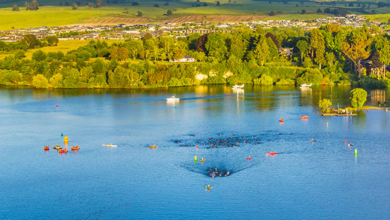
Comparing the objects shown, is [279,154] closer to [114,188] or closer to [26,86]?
[114,188]

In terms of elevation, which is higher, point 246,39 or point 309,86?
point 246,39

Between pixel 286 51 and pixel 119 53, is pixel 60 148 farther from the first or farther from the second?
pixel 286 51

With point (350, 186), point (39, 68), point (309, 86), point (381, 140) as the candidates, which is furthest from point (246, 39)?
point (350, 186)

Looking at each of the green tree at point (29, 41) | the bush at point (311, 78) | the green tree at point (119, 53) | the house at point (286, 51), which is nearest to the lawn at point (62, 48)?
the green tree at point (29, 41)

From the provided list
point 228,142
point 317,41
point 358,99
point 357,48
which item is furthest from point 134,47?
point 228,142

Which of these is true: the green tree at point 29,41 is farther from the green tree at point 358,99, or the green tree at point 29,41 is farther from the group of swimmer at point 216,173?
the group of swimmer at point 216,173

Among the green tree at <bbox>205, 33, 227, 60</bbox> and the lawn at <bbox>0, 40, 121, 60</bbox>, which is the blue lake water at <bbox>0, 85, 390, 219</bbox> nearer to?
the green tree at <bbox>205, 33, 227, 60</bbox>
